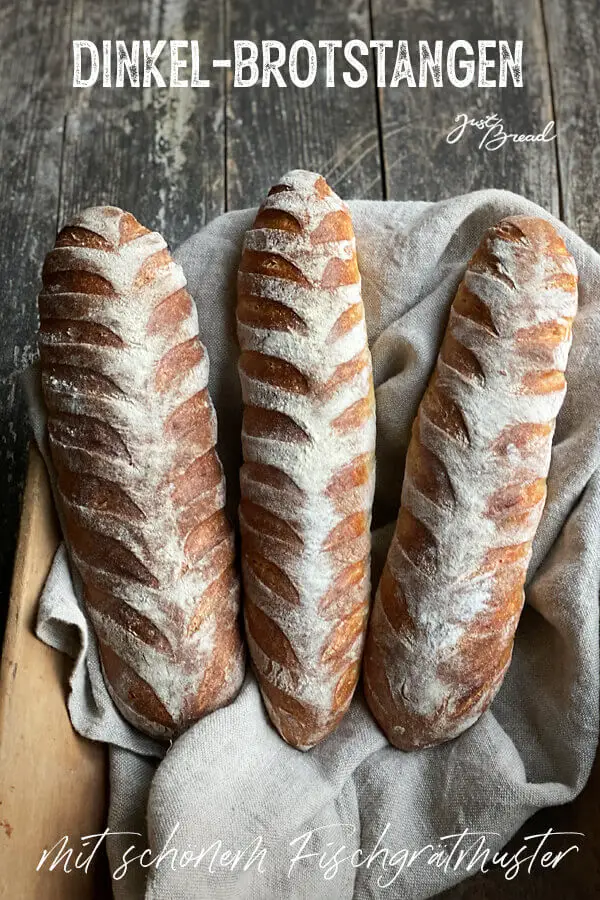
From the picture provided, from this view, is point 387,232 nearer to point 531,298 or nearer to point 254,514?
point 531,298

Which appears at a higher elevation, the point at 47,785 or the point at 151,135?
the point at 151,135

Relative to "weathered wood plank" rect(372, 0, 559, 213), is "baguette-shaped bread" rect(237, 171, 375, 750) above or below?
below

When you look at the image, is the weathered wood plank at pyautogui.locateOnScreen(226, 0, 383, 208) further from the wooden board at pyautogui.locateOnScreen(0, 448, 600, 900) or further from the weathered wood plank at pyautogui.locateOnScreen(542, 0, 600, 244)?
the wooden board at pyautogui.locateOnScreen(0, 448, 600, 900)

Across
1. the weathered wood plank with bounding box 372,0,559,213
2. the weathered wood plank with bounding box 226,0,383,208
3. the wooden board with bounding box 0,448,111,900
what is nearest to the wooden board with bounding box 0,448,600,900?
the wooden board with bounding box 0,448,111,900

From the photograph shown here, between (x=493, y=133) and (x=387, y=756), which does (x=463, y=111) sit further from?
(x=387, y=756)

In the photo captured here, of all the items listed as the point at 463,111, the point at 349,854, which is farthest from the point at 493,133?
the point at 349,854

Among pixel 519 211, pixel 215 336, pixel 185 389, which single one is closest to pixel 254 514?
pixel 185 389

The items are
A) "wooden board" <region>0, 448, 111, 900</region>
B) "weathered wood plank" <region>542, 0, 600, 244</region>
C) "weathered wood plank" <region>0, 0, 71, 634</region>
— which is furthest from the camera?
"weathered wood plank" <region>542, 0, 600, 244</region>
